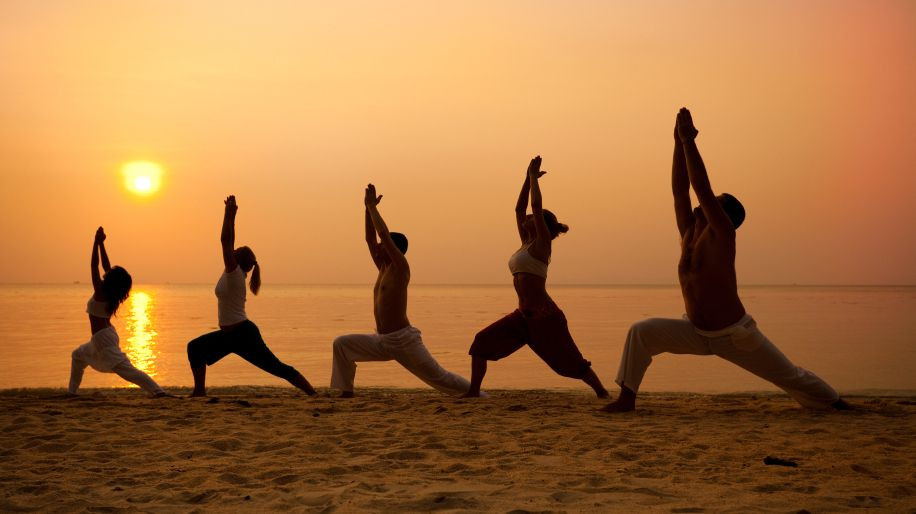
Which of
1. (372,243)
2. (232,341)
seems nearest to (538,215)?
(372,243)

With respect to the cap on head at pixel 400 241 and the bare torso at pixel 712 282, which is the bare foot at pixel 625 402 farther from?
the cap on head at pixel 400 241

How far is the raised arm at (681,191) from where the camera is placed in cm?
699

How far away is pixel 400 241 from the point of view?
29.9ft

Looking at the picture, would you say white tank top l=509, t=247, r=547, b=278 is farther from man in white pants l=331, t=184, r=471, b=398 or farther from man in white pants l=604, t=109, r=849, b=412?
man in white pants l=604, t=109, r=849, b=412

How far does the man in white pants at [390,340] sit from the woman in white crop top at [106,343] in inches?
76.7

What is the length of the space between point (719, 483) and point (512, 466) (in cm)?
118

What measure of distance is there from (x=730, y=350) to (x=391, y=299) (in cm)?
346

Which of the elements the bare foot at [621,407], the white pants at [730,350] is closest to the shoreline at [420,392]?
the bare foot at [621,407]

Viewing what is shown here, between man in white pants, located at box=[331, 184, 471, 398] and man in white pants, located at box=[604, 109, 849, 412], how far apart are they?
2.15 m

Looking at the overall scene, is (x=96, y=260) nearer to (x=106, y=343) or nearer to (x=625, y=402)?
(x=106, y=343)

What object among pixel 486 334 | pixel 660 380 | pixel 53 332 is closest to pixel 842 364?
pixel 660 380

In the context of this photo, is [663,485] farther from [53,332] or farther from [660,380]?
[53,332]

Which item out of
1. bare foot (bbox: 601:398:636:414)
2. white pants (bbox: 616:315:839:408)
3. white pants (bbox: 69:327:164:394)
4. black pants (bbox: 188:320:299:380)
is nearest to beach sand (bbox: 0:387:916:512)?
bare foot (bbox: 601:398:636:414)

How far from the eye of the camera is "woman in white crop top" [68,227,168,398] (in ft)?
29.3
